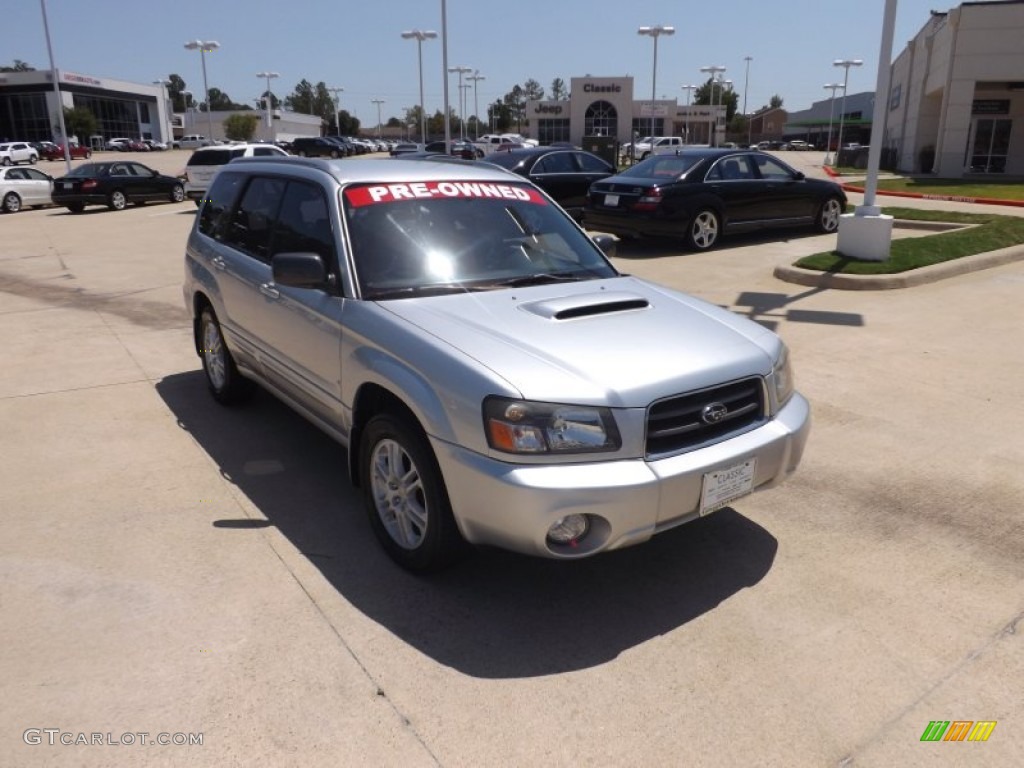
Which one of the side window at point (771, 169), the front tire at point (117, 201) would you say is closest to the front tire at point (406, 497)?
the side window at point (771, 169)

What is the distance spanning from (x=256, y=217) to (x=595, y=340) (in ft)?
9.16

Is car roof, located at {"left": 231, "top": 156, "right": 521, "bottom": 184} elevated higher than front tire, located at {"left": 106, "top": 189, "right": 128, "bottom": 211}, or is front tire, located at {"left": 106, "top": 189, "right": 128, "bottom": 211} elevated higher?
car roof, located at {"left": 231, "top": 156, "right": 521, "bottom": 184}

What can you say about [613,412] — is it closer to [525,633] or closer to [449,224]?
[525,633]

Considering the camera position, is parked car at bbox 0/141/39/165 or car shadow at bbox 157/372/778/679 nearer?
car shadow at bbox 157/372/778/679

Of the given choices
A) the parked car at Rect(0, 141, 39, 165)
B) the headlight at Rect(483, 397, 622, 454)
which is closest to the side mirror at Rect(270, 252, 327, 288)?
the headlight at Rect(483, 397, 622, 454)

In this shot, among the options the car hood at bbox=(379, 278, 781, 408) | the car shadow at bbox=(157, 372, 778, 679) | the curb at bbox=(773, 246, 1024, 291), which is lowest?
the car shadow at bbox=(157, 372, 778, 679)

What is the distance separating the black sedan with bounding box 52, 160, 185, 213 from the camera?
920 inches

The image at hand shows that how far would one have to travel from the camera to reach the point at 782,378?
149 inches

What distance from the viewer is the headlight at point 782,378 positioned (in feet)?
12.1

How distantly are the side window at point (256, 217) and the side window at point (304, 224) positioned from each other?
0.37ft

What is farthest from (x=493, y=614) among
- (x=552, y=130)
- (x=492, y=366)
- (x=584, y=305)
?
(x=552, y=130)

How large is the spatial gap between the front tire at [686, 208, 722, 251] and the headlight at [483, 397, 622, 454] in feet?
33.4

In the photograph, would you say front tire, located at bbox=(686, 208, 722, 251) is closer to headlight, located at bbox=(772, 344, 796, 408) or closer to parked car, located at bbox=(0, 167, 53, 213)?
headlight, located at bbox=(772, 344, 796, 408)

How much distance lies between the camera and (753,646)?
315 cm
